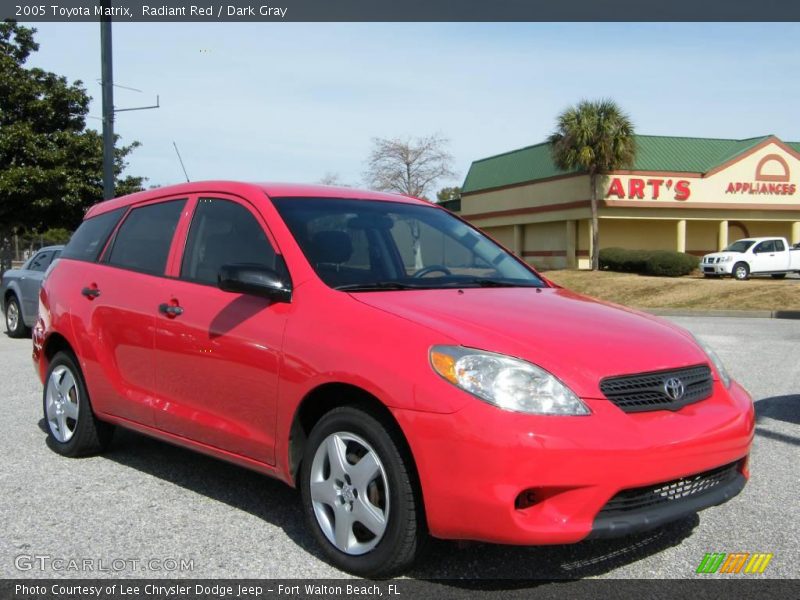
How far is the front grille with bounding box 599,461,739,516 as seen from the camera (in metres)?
3.14

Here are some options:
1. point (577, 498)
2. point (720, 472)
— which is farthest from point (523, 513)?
point (720, 472)

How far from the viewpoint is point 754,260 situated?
3006cm

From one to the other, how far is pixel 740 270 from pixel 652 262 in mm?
4149

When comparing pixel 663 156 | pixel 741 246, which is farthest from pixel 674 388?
pixel 663 156

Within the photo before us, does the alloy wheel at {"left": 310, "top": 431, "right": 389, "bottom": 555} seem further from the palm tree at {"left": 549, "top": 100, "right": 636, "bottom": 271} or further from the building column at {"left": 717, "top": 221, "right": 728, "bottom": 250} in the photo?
the building column at {"left": 717, "top": 221, "right": 728, "bottom": 250}

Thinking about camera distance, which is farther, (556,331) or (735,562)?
(735,562)

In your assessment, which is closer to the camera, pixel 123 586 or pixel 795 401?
pixel 123 586

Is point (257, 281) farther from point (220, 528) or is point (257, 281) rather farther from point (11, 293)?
point (11, 293)

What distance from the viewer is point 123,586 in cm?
338

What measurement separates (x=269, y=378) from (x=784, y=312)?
741 inches

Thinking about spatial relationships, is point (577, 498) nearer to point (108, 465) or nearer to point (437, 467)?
point (437, 467)

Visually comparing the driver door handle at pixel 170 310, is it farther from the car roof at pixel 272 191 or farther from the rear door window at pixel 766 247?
the rear door window at pixel 766 247

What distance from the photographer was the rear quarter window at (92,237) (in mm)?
5445

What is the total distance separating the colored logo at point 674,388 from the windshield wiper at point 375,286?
1.29 metres
